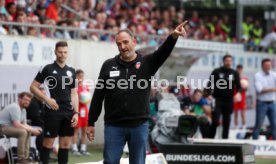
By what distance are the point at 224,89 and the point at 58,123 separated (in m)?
7.86

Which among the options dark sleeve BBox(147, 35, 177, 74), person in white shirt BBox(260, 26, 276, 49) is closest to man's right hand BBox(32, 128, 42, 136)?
dark sleeve BBox(147, 35, 177, 74)

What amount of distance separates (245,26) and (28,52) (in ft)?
47.9

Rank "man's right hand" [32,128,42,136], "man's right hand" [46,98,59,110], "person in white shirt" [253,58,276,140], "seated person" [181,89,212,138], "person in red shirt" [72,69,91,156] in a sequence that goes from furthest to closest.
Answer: "seated person" [181,89,212,138]
"person in white shirt" [253,58,276,140]
"person in red shirt" [72,69,91,156]
"man's right hand" [32,128,42,136]
"man's right hand" [46,98,59,110]

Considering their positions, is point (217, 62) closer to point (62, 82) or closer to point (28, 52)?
point (28, 52)

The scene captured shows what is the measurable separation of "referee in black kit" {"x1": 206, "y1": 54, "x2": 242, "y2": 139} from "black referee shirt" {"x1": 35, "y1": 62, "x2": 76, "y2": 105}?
757 centimetres

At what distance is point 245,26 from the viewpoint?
1289 inches

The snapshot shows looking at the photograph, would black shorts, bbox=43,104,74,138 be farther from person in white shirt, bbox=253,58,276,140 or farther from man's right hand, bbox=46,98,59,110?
person in white shirt, bbox=253,58,276,140

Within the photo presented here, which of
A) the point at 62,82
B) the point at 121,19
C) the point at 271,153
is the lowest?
the point at 271,153

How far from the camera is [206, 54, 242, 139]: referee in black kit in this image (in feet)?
72.0

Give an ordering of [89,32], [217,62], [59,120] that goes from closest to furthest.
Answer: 1. [59,120]
2. [89,32]
3. [217,62]

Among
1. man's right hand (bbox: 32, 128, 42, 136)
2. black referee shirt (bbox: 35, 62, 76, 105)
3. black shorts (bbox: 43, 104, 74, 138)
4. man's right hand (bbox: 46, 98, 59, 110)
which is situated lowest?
man's right hand (bbox: 32, 128, 42, 136)

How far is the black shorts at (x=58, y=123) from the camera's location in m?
14.7

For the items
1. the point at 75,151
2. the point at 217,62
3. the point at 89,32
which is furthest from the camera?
the point at 217,62

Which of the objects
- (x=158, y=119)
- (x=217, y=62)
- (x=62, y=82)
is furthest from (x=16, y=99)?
(x=217, y=62)
